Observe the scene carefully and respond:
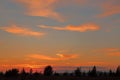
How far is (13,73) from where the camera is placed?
359ft

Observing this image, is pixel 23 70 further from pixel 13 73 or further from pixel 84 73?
pixel 84 73

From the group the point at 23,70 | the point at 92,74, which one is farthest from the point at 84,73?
the point at 23,70

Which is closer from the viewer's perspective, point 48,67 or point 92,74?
point 92,74

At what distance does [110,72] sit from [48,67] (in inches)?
946

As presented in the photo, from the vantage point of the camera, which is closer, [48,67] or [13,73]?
[13,73]

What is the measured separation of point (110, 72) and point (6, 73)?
37632mm

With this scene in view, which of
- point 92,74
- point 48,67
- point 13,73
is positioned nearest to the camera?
point 13,73

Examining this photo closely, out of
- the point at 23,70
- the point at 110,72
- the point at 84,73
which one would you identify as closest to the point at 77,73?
the point at 84,73

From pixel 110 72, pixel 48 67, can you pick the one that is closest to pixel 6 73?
pixel 48 67

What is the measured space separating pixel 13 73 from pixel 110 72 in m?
35.7

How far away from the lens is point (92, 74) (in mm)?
117625

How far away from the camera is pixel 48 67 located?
423 ft

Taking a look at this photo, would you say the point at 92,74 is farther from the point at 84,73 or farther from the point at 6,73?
the point at 6,73

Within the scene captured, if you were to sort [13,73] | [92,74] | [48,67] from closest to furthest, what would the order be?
[13,73]
[92,74]
[48,67]
